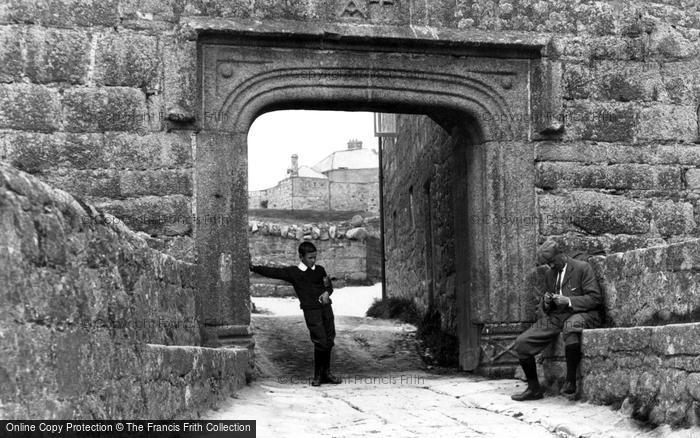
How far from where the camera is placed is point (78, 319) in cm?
298

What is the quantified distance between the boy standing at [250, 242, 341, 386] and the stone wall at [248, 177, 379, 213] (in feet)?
117

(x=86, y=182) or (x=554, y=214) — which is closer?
(x=86, y=182)

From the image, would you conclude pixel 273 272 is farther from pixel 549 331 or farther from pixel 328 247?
pixel 328 247

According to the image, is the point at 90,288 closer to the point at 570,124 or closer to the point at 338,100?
the point at 338,100

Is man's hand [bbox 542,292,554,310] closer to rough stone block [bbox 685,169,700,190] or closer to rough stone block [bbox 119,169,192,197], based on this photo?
rough stone block [bbox 685,169,700,190]

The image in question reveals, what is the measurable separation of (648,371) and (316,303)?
3394mm

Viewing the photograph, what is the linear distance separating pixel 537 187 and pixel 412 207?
5374mm

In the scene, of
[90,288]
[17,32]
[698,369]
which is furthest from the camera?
[17,32]

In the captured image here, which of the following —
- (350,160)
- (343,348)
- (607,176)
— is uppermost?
(350,160)

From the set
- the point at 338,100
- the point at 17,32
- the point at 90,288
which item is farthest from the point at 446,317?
the point at 90,288

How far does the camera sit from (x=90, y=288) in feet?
10.4

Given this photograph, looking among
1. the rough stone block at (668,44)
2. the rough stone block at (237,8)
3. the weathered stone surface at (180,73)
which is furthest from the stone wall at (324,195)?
the weathered stone surface at (180,73)

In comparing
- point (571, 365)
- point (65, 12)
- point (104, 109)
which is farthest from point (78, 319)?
point (65, 12)

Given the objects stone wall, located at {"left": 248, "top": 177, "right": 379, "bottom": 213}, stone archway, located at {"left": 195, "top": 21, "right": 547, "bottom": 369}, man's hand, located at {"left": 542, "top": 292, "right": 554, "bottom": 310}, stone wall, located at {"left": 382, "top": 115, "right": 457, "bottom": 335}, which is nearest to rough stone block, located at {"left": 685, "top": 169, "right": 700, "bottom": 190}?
stone archway, located at {"left": 195, "top": 21, "right": 547, "bottom": 369}
